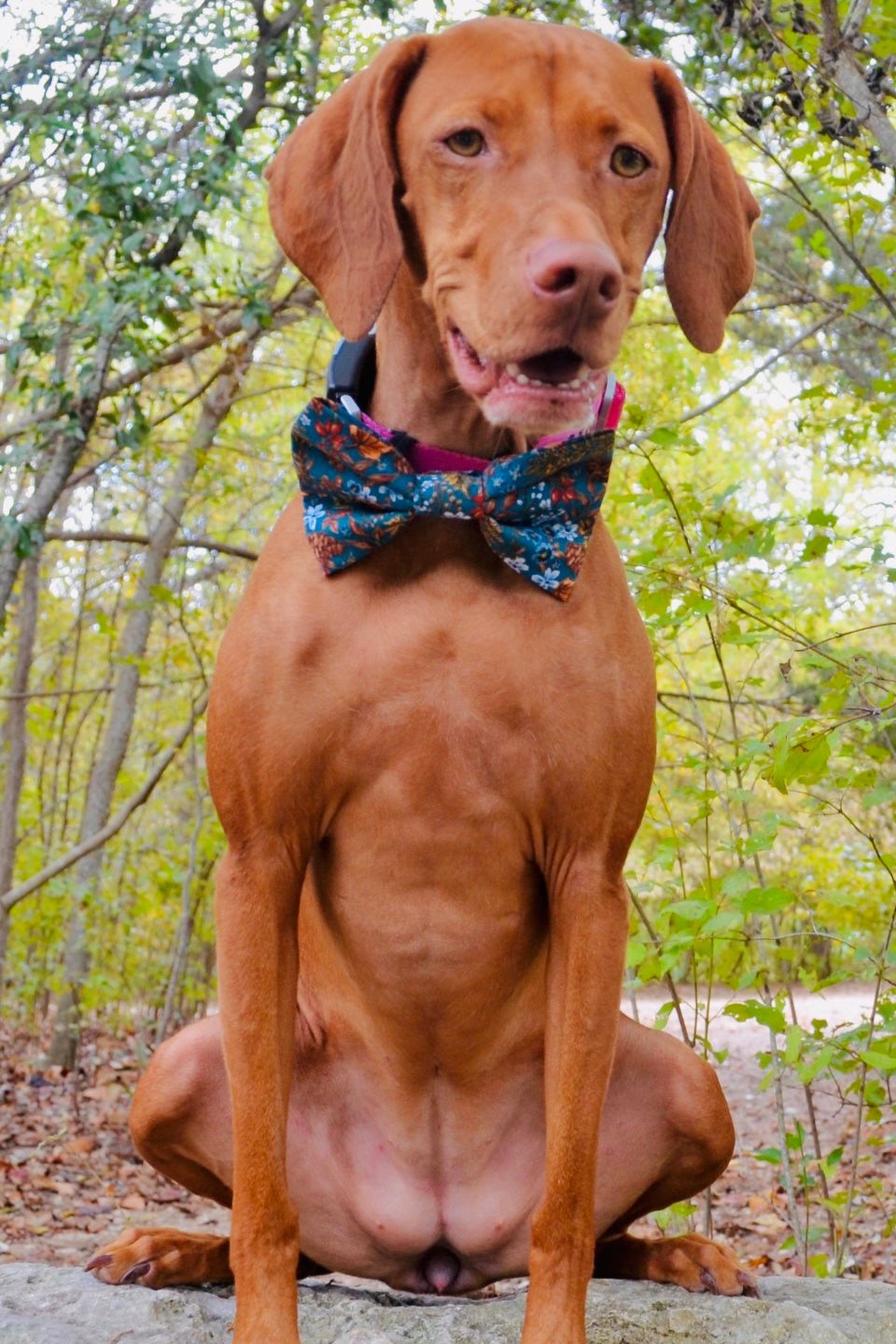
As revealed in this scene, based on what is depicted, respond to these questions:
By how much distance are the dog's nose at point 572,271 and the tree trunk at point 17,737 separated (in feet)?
21.9

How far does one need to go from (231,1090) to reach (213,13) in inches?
195

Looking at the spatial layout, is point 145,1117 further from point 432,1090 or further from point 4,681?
point 4,681

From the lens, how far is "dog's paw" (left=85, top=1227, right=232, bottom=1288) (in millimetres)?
3043

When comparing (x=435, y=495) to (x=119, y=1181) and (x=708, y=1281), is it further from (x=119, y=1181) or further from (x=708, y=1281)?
(x=119, y=1181)

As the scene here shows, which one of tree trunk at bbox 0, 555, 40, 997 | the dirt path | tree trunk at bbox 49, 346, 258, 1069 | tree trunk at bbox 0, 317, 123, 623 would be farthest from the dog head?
tree trunk at bbox 0, 555, 40, 997

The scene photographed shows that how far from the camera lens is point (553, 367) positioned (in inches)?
94.5

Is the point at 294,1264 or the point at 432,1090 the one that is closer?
the point at 294,1264

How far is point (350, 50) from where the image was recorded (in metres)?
9.09

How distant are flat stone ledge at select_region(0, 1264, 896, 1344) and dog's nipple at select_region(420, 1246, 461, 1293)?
0.56 feet

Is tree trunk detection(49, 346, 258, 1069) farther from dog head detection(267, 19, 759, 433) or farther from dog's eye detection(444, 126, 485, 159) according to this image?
dog's eye detection(444, 126, 485, 159)

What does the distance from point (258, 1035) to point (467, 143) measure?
1529 millimetres

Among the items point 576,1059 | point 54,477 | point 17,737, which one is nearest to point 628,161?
point 576,1059

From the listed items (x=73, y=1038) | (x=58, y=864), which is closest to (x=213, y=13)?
(x=58, y=864)

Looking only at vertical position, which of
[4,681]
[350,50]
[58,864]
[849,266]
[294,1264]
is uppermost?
[350,50]
